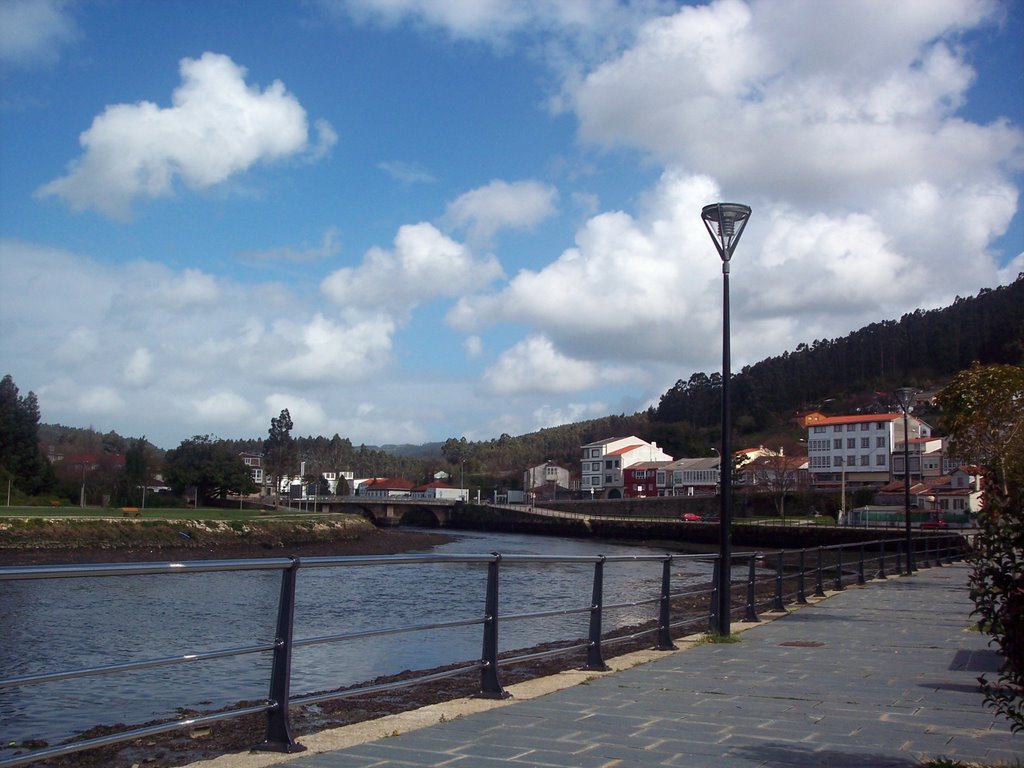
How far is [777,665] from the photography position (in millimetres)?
9562

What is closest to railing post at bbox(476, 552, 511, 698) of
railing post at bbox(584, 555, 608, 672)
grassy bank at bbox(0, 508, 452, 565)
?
railing post at bbox(584, 555, 608, 672)

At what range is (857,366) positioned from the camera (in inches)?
6870

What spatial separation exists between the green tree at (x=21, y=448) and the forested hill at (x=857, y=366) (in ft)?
339

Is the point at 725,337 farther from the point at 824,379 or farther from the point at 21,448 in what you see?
the point at 824,379

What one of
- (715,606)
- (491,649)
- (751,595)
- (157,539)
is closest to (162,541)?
(157,539)

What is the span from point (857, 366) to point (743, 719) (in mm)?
179215

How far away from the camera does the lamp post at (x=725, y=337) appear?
1187 cm

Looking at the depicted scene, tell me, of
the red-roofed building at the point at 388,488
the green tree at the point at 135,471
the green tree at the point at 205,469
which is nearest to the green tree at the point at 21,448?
the green tree at the point at 135,471

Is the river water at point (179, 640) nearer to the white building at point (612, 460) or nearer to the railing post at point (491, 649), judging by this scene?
the railing post at point (491, 649)

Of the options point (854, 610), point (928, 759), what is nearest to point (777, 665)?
point (928, 759)

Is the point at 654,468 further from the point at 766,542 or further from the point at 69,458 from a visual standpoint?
the point at 69,458

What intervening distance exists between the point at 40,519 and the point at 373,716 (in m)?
46.6

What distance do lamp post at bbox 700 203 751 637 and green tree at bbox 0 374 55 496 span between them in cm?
7861

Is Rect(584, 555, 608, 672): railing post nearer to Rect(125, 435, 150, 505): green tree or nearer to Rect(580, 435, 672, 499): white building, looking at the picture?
Rect(125, 435, 150, 505): green tree
